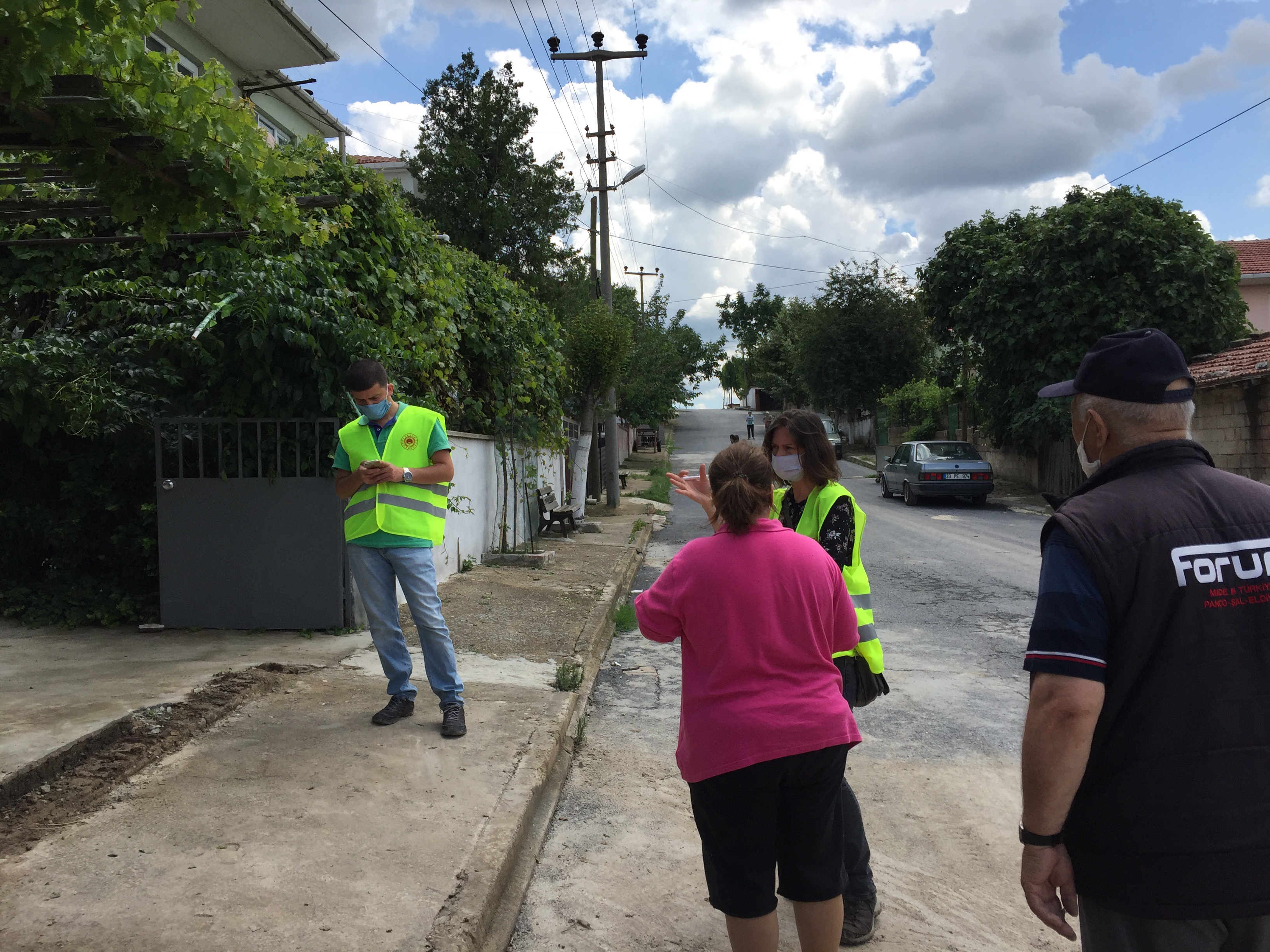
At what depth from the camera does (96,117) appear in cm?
339

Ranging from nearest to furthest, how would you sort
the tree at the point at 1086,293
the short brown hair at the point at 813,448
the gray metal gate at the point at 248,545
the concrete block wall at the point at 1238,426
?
the short brown hair at the point at 813,448, the gray metal gate at the point at 248,545, the concrete block wall at the point at 1238,426, the tree at the point at 1086,293

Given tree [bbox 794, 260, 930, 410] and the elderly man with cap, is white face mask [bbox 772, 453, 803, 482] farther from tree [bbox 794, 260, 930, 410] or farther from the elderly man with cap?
tree [bbox 794, 260, 930, 410]

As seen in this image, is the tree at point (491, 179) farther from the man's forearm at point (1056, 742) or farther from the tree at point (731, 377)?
the tree at point (731, 377)

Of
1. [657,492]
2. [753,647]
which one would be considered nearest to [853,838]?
[753,647]

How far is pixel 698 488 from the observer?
299 centimetres

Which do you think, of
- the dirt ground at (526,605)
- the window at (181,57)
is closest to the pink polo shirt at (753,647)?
the dirt ground at (526,605)

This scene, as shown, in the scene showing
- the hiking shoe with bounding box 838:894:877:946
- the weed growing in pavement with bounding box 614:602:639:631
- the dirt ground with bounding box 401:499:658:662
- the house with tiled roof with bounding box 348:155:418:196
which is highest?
the house with tiled roof with bounding box 348:155:418:196

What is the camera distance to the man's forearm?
176 cm

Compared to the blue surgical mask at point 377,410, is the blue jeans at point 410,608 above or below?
below

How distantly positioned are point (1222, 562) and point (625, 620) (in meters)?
6.94

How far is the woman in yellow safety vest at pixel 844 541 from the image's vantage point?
3096mm

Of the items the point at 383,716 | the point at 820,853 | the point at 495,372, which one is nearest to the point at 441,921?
the point at 820,853

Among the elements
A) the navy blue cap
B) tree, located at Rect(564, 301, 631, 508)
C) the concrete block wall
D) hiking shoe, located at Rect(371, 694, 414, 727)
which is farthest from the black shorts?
the concrete block wall

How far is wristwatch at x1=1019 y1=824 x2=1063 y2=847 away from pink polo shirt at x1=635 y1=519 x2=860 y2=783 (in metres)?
0.66
